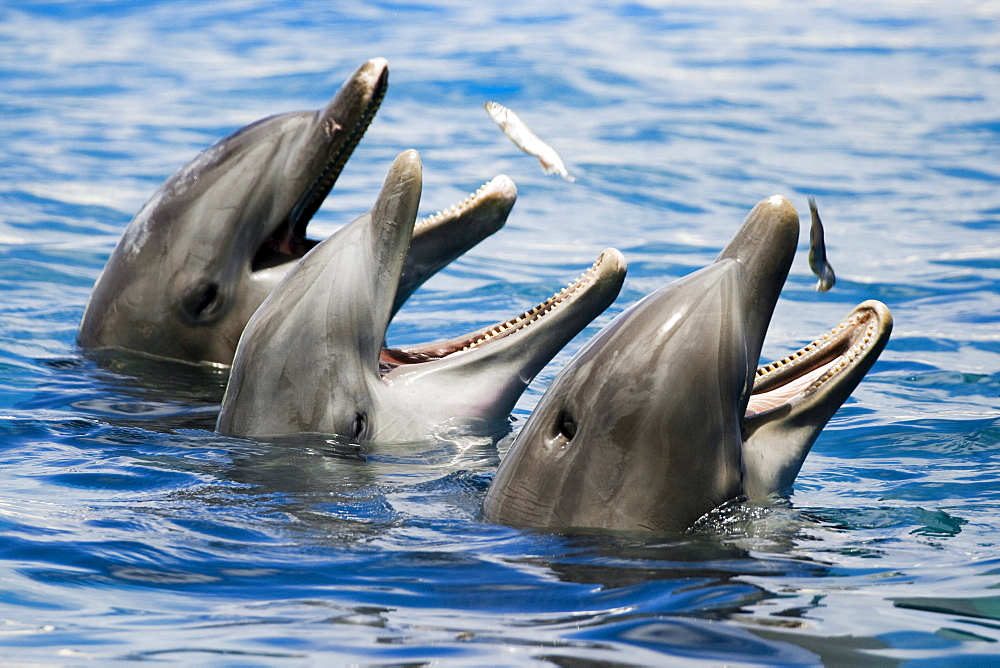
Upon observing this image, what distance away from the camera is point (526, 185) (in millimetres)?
14523

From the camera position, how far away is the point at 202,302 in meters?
6.53

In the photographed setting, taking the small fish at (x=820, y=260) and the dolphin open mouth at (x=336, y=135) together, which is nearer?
the small fish at (x=820, y=260)

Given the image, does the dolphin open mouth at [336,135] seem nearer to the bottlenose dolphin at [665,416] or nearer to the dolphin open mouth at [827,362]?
the dolphin open mouth at [827,362]

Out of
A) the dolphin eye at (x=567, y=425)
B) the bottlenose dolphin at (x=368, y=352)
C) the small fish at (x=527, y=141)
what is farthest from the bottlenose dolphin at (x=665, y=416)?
the small fish at (x=527, y=141)

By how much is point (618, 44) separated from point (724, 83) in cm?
346

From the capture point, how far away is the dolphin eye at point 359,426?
5320 millimetres

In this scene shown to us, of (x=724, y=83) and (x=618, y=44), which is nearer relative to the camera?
(x=724, y=83)

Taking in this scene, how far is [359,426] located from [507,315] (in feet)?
15.6

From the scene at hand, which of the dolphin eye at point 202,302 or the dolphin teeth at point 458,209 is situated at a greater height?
the dolphin teeth at point 458,209

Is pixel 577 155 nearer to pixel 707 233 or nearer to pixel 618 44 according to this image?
pixel 707 233

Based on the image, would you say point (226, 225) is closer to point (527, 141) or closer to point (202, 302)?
point (202, 302)

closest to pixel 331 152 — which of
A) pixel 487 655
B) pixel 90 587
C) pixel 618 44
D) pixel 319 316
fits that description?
pixel 319 316

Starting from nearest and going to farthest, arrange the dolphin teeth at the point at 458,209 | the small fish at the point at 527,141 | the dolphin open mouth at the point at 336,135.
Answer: the dolphin teeth at the point at 458,209
the small fish at the point at 527,141
the dolphin open mouth at the point at 336,135

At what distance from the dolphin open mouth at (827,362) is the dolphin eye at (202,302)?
2884mm
